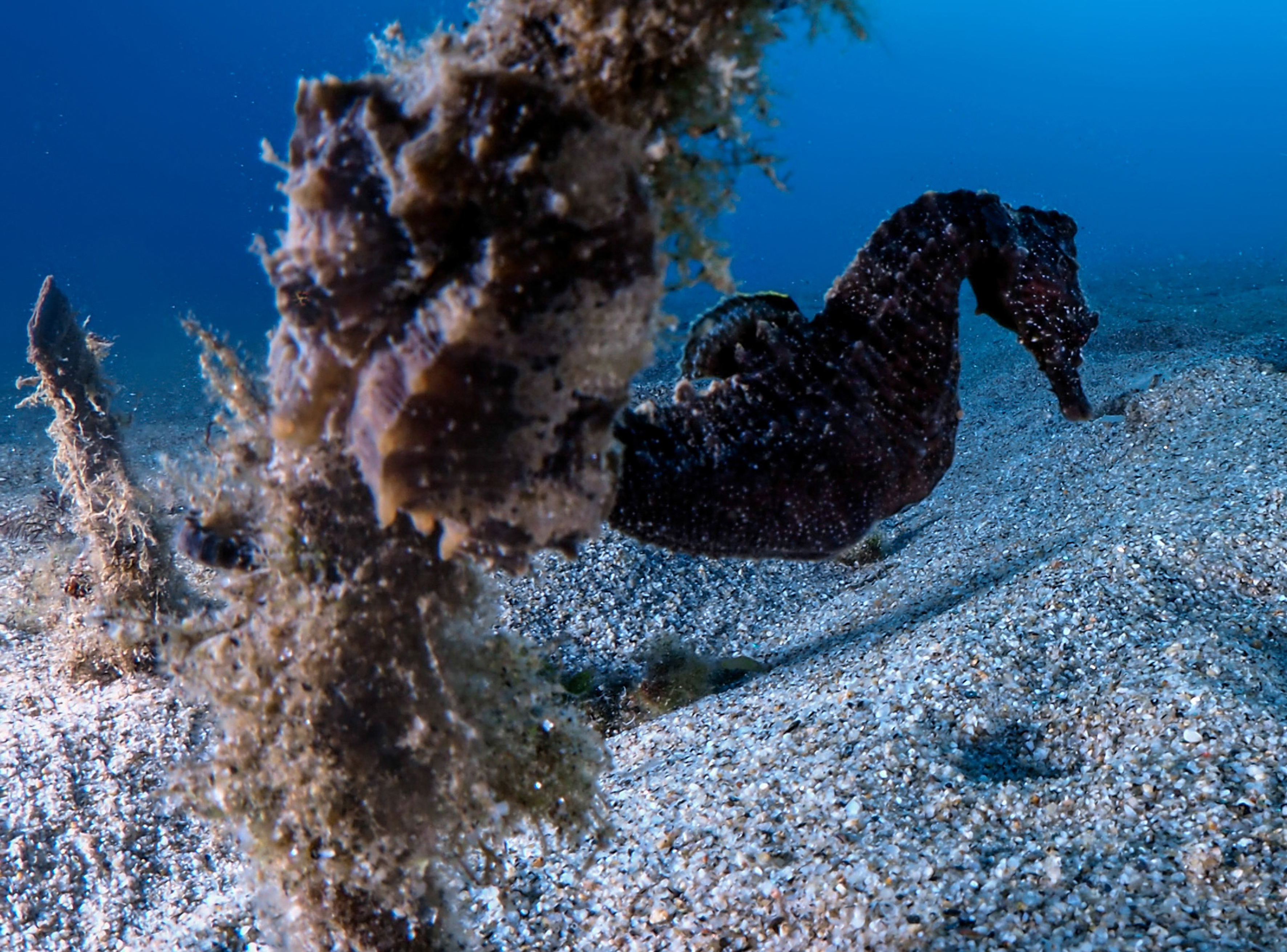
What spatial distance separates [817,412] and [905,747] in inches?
69.4

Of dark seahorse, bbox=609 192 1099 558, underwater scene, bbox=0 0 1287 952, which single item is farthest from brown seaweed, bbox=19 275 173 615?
dark seahorse, bbox=609 192 1099 558

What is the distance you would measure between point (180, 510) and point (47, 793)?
109 inches

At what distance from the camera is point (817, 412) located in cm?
178

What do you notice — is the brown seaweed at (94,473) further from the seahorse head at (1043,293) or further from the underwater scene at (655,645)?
the seahorse head at (1043,293)

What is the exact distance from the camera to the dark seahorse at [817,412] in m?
1.71

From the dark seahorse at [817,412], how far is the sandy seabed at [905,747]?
1238 mm

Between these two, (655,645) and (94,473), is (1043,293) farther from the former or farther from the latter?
(94,473)

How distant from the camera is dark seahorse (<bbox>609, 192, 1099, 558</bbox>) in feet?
5.61

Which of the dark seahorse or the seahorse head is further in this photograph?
the seahorse head

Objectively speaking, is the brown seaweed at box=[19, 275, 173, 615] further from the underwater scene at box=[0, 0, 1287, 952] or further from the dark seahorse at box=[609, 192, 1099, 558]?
the dark seahorse at box=[609, 192, 1099, 558]

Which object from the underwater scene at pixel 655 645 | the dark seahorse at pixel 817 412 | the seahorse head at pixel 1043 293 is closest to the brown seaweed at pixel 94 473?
the underwater scene at pixel 655 645

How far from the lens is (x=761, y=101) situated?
1412mm

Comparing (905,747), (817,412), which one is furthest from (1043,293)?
(905,747)

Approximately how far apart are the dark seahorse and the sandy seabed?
124cm
